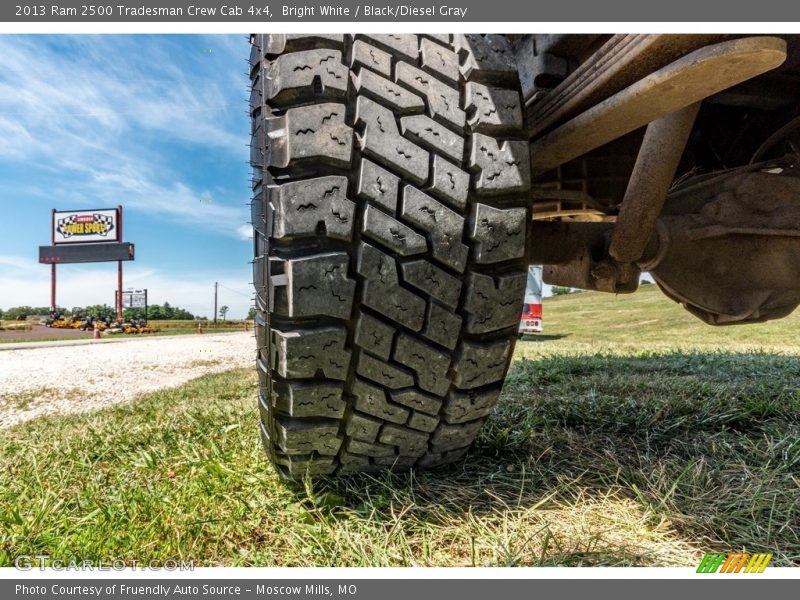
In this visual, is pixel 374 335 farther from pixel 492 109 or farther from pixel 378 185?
pixel 492 109

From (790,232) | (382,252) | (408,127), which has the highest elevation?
(408,127)

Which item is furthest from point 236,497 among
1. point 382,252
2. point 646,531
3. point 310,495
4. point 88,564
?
point 646,531

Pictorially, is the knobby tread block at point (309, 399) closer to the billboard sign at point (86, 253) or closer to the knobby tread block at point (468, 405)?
the knobby tread block at point (468, 405)

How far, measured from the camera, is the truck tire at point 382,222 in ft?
3.06

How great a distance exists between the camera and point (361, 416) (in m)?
1.07

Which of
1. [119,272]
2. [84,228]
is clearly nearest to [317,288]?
[119,272]

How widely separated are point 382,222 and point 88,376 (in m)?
4.46

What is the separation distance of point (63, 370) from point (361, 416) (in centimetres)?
487

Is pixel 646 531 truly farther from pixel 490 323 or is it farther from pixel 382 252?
pixel 382 252

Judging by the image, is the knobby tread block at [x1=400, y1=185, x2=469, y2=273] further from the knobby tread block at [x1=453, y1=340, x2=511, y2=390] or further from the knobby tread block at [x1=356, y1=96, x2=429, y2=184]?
the knobby tread block at [x1=453, y1=340, x2=511, y2=390]

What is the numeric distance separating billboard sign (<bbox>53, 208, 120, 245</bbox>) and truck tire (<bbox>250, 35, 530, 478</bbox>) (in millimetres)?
27582

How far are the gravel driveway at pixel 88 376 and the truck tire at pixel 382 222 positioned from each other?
0.98 metres

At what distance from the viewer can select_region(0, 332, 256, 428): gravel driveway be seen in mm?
3193

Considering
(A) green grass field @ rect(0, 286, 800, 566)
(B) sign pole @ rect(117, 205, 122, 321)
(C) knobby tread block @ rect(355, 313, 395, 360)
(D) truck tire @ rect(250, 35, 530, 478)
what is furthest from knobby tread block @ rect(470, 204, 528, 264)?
(B) sign pole @ rect(117, 205, 122, 321)
